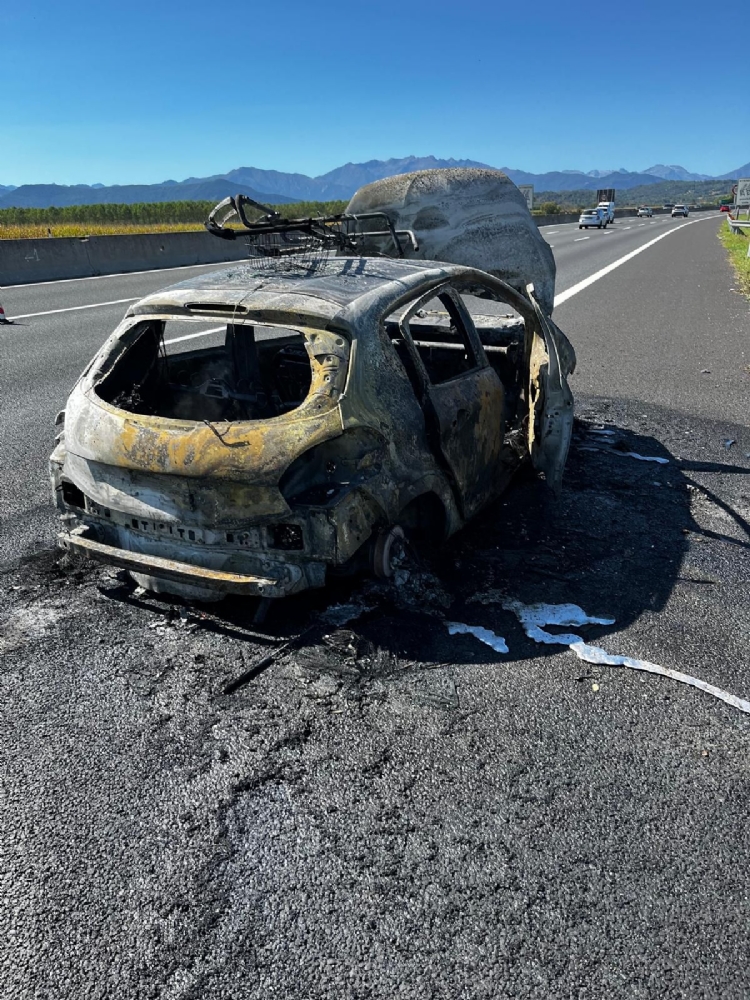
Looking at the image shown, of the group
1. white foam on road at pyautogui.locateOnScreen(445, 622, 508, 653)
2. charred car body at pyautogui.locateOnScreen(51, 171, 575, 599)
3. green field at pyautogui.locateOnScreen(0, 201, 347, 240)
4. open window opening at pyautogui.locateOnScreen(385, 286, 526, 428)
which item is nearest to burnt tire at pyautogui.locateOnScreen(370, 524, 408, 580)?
charred car body at pyautogui.locateOnScreen(51, 171, 575, 599)

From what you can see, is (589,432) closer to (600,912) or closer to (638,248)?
(600,912)

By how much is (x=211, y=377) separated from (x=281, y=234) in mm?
994

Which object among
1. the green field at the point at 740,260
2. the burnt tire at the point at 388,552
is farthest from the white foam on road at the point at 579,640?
the green field at the point at 740,260

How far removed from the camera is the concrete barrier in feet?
56.1

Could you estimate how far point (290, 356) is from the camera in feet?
16.8

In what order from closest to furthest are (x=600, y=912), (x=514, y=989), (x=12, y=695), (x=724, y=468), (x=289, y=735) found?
1. (x=514, y=989)
2. (x=600, y=912)
3. (x=289, y=735)
4. (x=12, y=695)
5. (x=724, y=468)

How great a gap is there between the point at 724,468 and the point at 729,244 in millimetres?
30701

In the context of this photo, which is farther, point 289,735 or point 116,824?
point 289,735

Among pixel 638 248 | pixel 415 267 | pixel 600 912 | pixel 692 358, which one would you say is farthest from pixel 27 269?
pixel 638 248

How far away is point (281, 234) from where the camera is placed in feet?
15.3

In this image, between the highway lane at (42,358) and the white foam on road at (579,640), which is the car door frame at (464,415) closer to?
the white foam on road at (579,640)

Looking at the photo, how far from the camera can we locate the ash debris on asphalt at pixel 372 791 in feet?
6.97

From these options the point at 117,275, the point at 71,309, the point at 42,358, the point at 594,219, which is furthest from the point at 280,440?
the point at 594,219

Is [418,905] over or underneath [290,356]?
underneath
